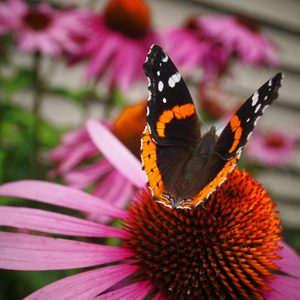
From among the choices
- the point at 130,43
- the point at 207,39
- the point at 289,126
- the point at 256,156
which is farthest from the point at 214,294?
the point at 289,126

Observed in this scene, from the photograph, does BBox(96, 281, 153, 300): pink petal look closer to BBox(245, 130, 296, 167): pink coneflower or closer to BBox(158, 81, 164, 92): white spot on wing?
BBox(158, 81, 164, 92): white spot on wing

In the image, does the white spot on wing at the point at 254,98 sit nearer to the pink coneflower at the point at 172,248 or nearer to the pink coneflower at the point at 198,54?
the pink coneflower at the point at 172,248

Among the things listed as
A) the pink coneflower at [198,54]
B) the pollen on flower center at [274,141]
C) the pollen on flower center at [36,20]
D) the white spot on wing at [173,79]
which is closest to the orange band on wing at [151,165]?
the white spot on wing at [173,79]

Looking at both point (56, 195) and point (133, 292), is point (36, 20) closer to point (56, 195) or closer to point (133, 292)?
point (56, 195)

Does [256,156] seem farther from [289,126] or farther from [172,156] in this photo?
[172,156]

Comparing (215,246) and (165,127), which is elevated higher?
(165,127)

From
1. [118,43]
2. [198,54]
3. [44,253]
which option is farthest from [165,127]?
[198,54]
